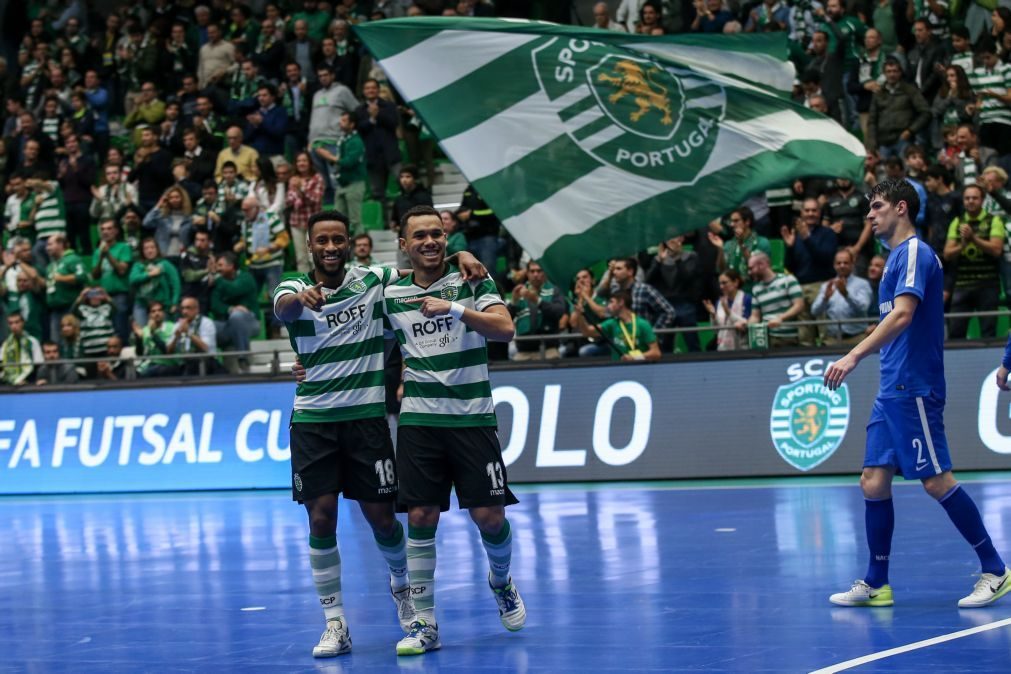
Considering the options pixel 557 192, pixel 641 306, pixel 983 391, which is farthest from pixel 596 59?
pixel 983 391

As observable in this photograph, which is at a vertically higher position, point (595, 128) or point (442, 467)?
point (595, 128)

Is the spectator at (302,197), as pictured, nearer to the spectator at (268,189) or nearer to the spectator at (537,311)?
the spectator at (268,189)

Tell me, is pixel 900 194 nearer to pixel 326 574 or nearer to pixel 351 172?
pixel 326 574

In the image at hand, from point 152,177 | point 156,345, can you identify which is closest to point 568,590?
point 156,345

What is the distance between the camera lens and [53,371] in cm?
2038

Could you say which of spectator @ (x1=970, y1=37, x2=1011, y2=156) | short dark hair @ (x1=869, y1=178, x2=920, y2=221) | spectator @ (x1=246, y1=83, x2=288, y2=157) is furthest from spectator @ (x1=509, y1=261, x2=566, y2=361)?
short dark hair @ (x1=869, y1=178, x2=920, y2=221)

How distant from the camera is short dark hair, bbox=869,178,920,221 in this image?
28.0ft

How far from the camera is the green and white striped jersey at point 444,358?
790 cm

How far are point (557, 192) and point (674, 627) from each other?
720cm

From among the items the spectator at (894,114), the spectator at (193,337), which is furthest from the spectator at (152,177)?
the spectator at (894,114)

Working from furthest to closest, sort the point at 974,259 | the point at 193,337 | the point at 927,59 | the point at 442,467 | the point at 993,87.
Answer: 1. the point at 193,337
2. the point at 927,59
3. the point at 993,87
4. the point at 974,259
5. the point at 442,467

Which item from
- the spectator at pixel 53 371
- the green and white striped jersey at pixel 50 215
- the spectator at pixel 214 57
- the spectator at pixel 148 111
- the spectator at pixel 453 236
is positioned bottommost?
the spectator at pixel 53 371

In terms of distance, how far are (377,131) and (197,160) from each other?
3.34 meters

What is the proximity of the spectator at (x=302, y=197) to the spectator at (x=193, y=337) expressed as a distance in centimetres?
210
